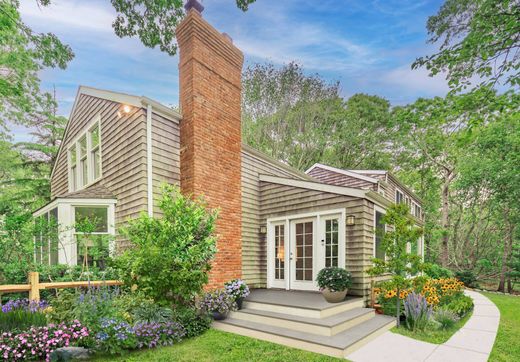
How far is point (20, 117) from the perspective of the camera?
1427 cm

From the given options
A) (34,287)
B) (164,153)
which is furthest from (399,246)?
(34,287)

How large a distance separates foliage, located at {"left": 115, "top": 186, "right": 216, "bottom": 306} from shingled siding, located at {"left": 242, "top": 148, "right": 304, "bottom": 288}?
2.85 meters

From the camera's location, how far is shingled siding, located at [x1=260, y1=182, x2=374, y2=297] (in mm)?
6793

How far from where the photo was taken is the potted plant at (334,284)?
6.07m

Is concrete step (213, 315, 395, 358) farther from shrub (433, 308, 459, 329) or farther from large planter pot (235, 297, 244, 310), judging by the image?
shrub (433, 308, 459, 329)

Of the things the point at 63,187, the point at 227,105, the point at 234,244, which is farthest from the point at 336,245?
→ the point at 63,187

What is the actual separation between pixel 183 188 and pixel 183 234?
1.75 metres

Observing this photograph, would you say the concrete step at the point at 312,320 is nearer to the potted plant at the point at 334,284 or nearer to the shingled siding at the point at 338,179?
the potted plant at the point at 334,284

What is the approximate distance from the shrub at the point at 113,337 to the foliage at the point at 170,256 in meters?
0.85

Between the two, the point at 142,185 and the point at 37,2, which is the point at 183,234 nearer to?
the point at 142,185

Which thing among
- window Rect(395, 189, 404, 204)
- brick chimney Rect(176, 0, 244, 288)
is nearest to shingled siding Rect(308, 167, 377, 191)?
window Rect(395, 189, 404, 204)

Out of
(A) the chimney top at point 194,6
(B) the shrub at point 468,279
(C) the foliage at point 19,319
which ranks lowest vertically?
(B) the shrub at point 468,279

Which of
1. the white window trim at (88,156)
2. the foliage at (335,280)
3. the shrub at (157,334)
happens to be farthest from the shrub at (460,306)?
the white window trim at (88,156)

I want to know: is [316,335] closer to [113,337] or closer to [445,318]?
[445,318]
